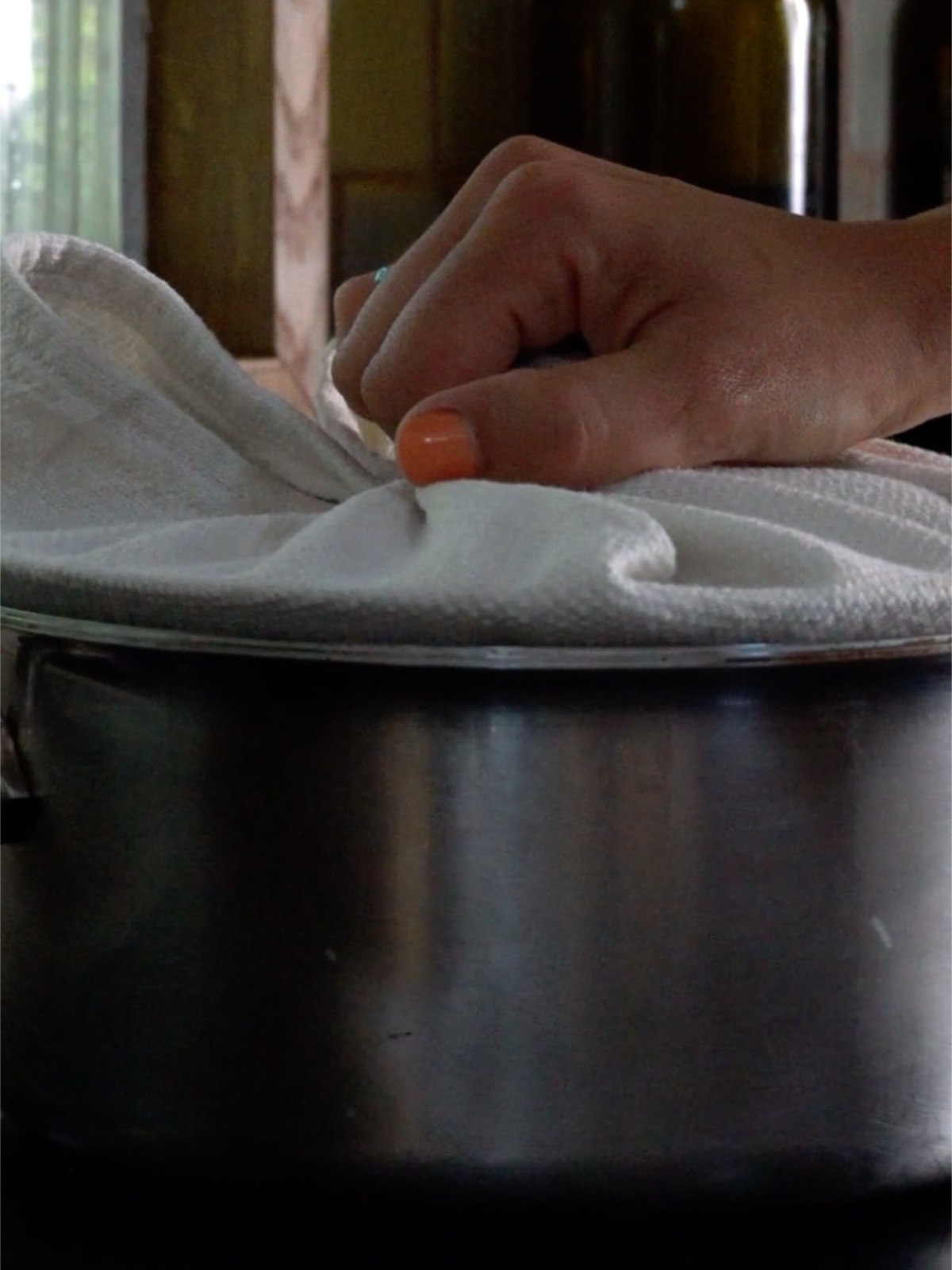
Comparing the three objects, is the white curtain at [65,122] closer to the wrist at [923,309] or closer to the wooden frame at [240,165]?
the wooden frame at [240,165]

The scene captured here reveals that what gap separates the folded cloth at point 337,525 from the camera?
0.84ft

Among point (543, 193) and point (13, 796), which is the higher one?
point (543, 193)

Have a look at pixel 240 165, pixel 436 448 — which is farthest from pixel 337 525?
pixel 240 165

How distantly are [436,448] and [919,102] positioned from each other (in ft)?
3.02

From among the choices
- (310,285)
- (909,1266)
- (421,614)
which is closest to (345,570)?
(421,614)

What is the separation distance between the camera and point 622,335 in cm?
34

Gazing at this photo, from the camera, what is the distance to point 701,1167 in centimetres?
27

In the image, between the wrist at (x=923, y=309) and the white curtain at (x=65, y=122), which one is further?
the white curtain at (x=65, y=122)

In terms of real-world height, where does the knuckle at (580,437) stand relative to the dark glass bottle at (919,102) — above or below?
below

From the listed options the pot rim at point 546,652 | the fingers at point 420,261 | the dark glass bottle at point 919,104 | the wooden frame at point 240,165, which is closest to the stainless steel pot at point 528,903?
the pot rim at point 546,652

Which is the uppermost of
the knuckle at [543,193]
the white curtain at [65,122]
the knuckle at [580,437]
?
the white curtain at [65,122]

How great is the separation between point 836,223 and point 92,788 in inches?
8.3

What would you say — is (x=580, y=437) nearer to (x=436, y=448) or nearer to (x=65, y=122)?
(x=436, y=448)

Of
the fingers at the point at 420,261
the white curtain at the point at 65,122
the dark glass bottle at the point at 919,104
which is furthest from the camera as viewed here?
the dark glass bottle at the point at 919,104
